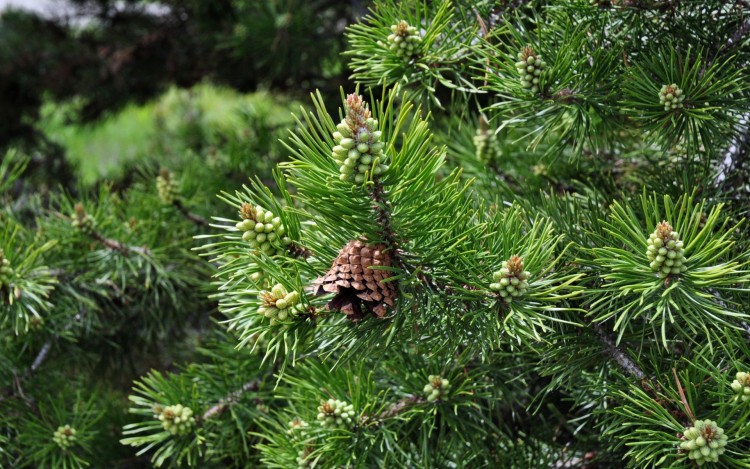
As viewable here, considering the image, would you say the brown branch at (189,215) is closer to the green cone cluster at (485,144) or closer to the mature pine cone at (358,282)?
the green cone cluster at (485,144)

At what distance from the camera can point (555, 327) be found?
583 millimetres

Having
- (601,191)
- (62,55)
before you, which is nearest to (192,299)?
(601,191)

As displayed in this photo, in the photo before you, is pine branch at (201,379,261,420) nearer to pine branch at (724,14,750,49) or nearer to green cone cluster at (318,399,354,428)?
green cone cluster at (318,399,354,428)

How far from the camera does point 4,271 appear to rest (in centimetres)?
71

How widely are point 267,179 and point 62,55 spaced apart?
27.2 inches

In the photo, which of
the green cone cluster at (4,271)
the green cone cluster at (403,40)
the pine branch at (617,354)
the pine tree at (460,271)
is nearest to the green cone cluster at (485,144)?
the pine tree at (460,271)

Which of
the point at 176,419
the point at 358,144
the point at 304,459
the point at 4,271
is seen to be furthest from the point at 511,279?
the point at 4,271

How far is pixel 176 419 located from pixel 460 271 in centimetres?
34

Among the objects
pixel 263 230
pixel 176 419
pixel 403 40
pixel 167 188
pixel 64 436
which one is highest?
pixel 403 40

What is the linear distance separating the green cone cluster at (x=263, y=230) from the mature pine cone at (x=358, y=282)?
5cm

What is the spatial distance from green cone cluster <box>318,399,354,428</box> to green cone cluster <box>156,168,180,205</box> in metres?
0.39

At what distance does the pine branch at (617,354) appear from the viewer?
0.55 metres

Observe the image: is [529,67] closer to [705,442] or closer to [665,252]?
[665,252]

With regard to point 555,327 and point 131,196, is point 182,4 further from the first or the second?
point 555,327
